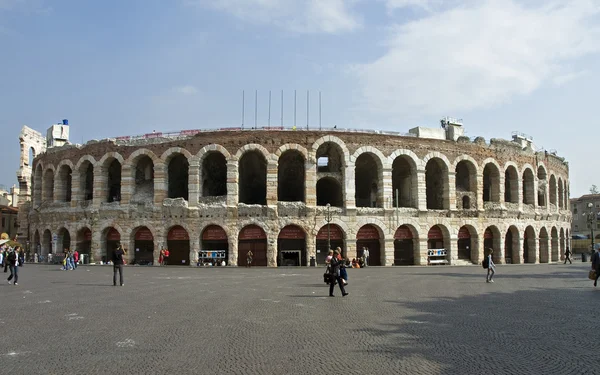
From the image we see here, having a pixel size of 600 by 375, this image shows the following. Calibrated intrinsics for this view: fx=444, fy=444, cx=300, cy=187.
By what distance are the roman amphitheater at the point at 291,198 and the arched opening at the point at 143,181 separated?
0.12 meters

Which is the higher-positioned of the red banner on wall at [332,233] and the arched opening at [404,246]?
the red banner on wall at [332,233]

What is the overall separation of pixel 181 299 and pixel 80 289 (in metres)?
5.04

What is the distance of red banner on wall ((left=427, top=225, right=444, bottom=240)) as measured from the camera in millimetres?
34406

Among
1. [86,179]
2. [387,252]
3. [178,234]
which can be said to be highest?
[86,179]

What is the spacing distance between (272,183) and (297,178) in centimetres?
642

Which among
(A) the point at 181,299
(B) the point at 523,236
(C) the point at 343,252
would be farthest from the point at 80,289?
(B) the point at 523,236

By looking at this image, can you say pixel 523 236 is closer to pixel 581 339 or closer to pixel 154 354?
pixel 581 339

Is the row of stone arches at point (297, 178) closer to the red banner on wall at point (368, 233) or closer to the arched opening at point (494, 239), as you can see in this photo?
the red banner on wall at point (368, 233)

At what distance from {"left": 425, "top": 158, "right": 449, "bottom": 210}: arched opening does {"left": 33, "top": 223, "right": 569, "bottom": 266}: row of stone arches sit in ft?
8.12

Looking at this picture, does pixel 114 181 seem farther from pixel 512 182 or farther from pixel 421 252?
pixel 512 182

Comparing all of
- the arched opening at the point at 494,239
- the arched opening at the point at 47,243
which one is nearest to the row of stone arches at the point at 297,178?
the arched opening at the point at 494,239

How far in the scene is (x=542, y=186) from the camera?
41.8 m

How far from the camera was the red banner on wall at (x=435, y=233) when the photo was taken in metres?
34.4

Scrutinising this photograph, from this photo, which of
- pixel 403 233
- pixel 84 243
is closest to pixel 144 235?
pixel 84 243
